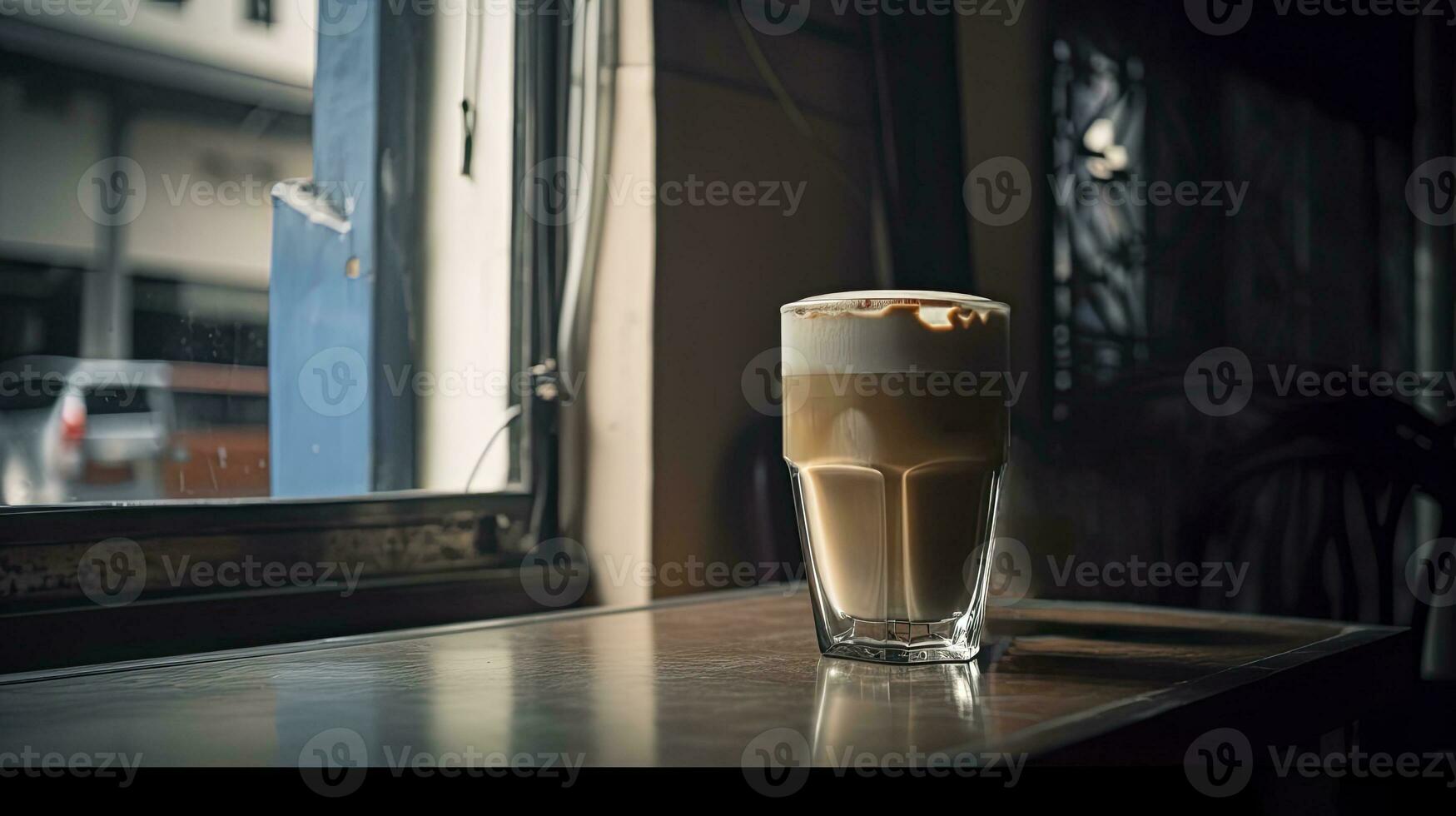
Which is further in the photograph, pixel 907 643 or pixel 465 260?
pixel 465 260

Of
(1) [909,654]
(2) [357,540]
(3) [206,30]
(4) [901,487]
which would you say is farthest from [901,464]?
(3) [206,30]

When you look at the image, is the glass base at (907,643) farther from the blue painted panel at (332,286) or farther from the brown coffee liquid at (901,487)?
the blue painted panel at (332,286)

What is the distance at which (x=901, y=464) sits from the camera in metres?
0.76

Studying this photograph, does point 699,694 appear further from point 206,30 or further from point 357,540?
point 206,30

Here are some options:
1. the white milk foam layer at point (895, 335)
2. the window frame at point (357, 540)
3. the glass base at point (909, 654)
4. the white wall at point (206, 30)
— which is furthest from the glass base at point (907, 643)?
the white wall at point (206, 30)

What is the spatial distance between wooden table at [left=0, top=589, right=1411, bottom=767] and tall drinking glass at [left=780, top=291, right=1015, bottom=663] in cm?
4

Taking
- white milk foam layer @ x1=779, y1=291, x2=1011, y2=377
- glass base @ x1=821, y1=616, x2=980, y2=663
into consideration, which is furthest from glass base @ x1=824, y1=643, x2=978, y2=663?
white milk foam layer @ x1=779, y1=291, x2=1011, y2=377

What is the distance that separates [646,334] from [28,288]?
2.23 ft

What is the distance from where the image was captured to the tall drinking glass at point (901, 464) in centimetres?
76

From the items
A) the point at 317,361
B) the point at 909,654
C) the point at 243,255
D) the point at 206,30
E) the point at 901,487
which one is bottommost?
the point at 909,654

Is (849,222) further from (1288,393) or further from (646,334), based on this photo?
(1288,393)

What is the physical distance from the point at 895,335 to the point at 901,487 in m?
0.10

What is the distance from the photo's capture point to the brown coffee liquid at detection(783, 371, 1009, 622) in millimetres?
760

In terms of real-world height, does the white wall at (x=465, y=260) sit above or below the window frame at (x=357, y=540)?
above
